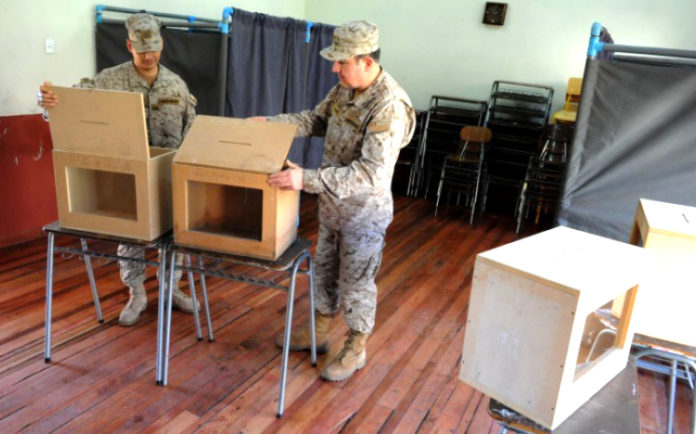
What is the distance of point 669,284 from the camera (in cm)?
148

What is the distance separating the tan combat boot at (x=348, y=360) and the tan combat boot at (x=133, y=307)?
39.1 inches

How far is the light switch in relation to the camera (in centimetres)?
340

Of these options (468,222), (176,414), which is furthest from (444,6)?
(176,414)

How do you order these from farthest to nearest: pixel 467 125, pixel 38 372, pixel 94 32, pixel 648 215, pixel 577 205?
pixel 467 125 < pixel 94 32 < pixel 577 205 < pixel 38 372 < pixel 648 215

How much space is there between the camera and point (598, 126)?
258 cm

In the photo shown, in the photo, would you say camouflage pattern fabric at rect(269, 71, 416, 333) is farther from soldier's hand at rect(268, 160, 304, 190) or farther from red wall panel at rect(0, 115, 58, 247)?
red wall panel at rect(0, 115, 58, 247)

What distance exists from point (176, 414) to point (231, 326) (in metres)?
0.71

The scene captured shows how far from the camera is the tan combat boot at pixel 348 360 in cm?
231

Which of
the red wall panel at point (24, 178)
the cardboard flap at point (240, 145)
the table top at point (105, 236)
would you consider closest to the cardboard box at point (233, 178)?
the cardboard flap at point (240, 145)

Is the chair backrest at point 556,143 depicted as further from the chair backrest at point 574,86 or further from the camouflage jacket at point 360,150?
the camouflage jacket at point 360,150

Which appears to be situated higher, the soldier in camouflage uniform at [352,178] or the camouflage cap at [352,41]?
the camouflage cap at [352,41]

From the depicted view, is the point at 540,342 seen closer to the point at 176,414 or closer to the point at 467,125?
the point at 176,414

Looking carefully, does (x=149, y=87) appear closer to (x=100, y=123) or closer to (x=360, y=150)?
(x=100, y=123)

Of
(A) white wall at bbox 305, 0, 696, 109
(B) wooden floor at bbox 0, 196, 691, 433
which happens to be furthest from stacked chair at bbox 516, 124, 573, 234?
(B) wooden floor at bbox 0, 196, 691, 433
